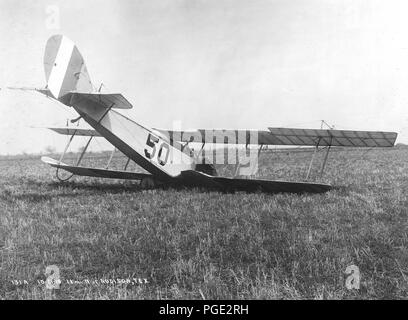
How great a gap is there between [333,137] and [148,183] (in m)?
5.77

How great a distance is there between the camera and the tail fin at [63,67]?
8.61 metres

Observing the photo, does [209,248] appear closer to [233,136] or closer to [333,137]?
[333,137]

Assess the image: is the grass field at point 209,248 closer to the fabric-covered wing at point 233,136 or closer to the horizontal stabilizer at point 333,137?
the horizontal stabilizer at point 333,137

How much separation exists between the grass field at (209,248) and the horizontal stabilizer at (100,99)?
102 inches

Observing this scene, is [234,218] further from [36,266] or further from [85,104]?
[85,104]

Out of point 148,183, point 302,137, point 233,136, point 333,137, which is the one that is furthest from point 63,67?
point 333,137

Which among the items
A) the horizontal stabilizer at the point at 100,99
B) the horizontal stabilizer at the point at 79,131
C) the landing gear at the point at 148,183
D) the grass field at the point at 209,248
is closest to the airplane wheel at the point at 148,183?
the landing gear at the point at 148,183

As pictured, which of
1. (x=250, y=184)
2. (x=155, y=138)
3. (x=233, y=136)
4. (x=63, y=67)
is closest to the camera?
(x=63, y=67)

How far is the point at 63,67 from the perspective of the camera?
29.3 feet

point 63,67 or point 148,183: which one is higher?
Answer: point 63,67

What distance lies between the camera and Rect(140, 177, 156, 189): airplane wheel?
11594 millimetres

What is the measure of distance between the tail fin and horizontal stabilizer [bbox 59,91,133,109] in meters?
0.19
